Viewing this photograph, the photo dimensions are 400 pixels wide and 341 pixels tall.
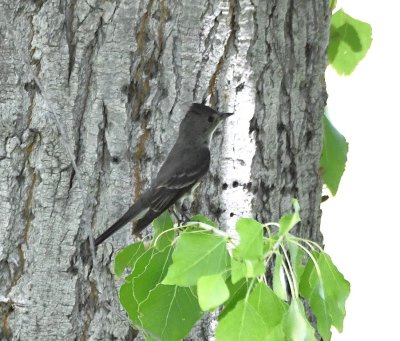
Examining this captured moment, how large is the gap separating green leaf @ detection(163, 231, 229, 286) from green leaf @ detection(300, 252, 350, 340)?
0.26 meters

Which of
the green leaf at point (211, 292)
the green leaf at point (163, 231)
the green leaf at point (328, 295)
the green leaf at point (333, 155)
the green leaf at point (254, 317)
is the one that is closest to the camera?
the green leaf at point (211, 292)

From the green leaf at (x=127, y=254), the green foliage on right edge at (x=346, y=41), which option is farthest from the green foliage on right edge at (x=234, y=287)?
the green foliage on right edge at (x=346, y=41)

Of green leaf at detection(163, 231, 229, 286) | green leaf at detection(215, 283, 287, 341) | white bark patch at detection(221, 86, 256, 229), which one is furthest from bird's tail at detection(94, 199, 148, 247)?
green leaf at detection(215, 283, 287, 341)

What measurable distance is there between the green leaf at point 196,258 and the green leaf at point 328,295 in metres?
0.26

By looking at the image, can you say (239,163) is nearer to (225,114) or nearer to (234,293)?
(225,114)

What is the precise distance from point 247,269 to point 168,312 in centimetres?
41

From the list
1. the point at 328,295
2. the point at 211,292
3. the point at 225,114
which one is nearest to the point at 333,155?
the point at 225,114

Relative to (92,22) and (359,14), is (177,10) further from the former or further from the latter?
(359,14)

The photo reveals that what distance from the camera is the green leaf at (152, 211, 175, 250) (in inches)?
111

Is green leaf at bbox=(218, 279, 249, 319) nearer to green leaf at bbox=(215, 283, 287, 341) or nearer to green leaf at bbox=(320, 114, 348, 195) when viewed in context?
green leaf at bbox=(215, 283, 287, 341)

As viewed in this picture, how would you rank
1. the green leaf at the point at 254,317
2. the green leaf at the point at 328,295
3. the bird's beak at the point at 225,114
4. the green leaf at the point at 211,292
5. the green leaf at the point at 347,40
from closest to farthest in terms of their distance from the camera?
the green leaf at the point at 211,292, the green leaf at the point at 254,317, the green leaf at the point at 328,295, the bird's beak at the point at 225,114, the green leaf at the point at 347,40

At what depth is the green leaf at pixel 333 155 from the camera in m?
3.73

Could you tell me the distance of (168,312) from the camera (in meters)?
2.65

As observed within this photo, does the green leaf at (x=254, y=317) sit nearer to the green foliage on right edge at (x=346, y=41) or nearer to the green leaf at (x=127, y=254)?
the green leaf at (x=127, y=254)
